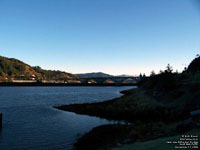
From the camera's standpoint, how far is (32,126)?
2617cm

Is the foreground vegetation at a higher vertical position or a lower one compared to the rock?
lower

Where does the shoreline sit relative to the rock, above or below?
below

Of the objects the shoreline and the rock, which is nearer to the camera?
the rock

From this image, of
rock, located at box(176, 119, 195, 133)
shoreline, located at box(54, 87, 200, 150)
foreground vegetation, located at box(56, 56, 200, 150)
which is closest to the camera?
rock, located at box(176, 119, 195, 133)

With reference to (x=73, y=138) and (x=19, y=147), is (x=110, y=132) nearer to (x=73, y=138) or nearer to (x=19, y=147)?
(x=73, y=138)

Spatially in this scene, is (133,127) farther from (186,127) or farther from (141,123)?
(186,127)

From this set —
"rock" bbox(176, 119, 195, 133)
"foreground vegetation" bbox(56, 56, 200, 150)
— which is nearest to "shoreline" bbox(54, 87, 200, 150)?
"foreground vegetation" bbox(56, 56, 200, 150)

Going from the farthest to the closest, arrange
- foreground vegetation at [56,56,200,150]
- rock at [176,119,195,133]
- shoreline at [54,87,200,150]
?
foreground vegetation at [56,56,200,150]
shoreline at [54,87,200,150]
rock at [176,119,195,133]

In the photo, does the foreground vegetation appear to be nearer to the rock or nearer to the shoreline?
the shoreline

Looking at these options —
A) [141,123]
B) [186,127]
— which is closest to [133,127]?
[141,123]

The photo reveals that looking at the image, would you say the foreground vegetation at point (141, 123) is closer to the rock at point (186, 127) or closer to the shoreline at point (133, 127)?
the shoreline at point (133, 127)

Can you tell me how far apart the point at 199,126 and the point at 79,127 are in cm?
1633

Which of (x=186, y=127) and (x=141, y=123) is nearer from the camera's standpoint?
(x=186, y=127)

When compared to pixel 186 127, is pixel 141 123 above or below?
below
